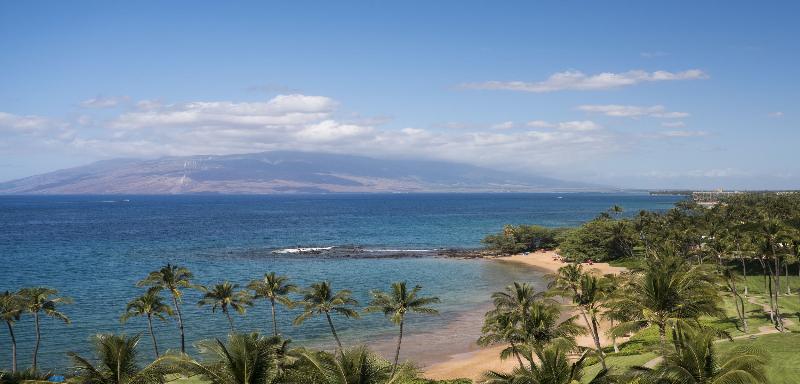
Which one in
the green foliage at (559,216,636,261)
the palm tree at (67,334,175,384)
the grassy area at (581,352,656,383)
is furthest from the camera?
the green foliage at (559,216,636,261)

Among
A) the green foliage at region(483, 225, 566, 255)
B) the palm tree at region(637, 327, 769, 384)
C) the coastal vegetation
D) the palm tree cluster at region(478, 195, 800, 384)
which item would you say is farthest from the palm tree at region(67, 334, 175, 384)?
the green foliage at region(483, 225, 566, 255)

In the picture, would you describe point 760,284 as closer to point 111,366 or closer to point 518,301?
point 518,301

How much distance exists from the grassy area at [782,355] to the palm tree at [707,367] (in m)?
8.86

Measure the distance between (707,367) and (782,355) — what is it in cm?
2128

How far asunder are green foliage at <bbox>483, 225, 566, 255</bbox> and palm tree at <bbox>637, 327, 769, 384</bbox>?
111896 millimetres

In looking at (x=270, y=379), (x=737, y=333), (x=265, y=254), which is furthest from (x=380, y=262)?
(x=270, y=379)

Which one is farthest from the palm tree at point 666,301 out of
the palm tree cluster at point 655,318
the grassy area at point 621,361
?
the grassy area at point 621,361

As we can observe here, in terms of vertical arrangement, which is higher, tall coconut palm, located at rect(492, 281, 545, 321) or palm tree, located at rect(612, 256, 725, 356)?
A: palm tree, located at rect(612, 256, 725, 356)

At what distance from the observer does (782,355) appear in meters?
39.6

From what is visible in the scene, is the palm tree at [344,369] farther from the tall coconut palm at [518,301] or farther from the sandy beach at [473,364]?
the sandy beach at [473,364]

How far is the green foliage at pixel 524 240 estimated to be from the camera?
135750 millimetres

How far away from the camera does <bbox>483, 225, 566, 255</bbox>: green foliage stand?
5344 inches

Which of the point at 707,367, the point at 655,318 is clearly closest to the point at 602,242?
the point at 655,318

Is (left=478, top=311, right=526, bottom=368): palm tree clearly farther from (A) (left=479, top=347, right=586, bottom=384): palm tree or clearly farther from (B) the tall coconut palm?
(A) (left=479, top=347, right=586, bottom=384): palm tree
